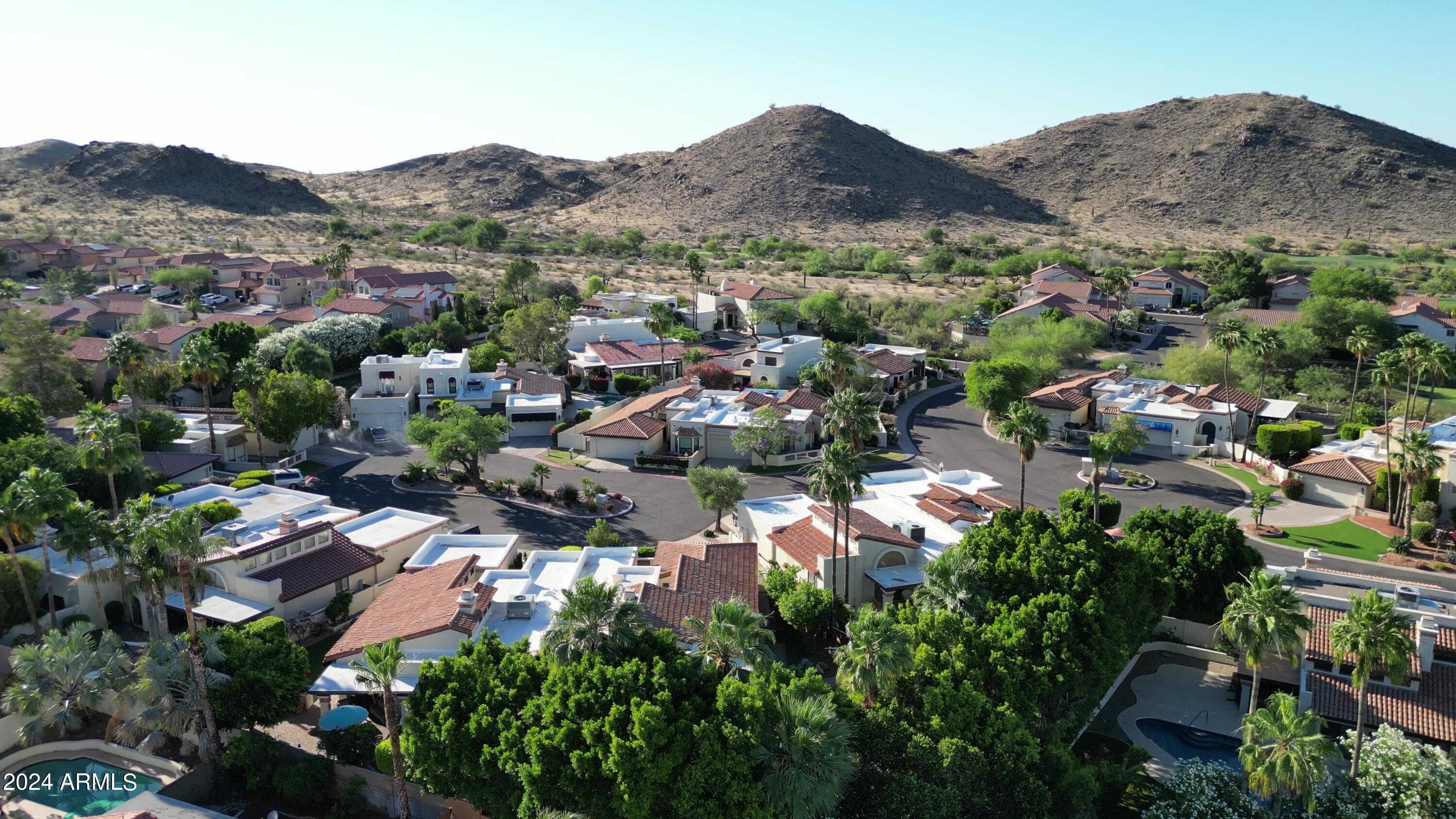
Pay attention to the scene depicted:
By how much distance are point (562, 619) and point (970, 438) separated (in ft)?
177

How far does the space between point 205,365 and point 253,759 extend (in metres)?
38.3

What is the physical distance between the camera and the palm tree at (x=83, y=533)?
124 ft

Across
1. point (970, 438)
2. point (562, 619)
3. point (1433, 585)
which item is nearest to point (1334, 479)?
point (1433, 585)

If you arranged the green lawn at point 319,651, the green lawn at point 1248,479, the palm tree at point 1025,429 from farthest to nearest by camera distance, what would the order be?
the green lawn at point 1248,479, the palm tree at point 1025,429, the green lawn at point 319,651

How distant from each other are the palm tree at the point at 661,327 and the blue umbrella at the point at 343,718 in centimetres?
5895

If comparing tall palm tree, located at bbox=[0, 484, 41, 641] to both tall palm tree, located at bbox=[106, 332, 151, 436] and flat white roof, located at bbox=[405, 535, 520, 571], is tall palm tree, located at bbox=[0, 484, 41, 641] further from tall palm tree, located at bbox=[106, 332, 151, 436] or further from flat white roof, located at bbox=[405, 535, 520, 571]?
tall palm tree, located at bbox=[106, 332, 151, 436]

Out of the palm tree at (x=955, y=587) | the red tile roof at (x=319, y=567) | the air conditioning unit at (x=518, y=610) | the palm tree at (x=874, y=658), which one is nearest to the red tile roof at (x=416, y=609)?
the air conditioning unit at (x=518, y=610)

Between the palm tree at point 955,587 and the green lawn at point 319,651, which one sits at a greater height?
the palm tree at point 955,587

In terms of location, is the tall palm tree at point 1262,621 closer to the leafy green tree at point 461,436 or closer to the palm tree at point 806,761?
the palm tree at point 806,761

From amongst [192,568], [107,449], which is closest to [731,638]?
[192,568]

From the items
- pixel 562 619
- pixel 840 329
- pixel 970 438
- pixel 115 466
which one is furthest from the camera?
pixel 840 329

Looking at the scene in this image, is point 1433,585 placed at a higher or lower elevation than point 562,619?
lower

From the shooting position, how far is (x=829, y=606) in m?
42.0

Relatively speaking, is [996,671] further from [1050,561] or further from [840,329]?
[840,329]
